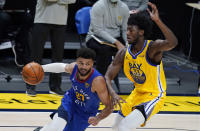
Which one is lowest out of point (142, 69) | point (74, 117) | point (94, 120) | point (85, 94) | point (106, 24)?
point (74, 117)

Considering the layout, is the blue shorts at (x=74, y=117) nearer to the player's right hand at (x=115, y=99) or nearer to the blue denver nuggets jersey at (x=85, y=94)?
the blue denver nuggets jersey at (x=85, y=94)

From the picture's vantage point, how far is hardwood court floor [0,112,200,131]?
5.87 metres

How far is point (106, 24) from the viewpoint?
731cm

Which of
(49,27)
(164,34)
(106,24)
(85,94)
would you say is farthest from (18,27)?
(164,34)

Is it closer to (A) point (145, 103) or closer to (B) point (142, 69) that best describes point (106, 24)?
(B) point (142, 69)

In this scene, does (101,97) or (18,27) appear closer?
(101,97)

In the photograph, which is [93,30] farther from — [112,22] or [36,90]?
[36,90]

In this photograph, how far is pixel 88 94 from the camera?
4.69 meters

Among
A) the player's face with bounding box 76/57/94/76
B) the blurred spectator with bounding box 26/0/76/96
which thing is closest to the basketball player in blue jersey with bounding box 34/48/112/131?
the player's face with bounding box 76/57/94/76

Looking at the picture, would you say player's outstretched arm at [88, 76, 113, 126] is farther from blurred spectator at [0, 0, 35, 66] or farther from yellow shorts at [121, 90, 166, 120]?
blurred spectator at [0, 0, 35, 66]

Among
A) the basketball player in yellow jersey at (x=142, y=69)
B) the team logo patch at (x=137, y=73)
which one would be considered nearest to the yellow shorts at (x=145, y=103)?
the basketball player in yellow jersey at (x=142, y=69)

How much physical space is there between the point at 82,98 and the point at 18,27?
4160 millimetres


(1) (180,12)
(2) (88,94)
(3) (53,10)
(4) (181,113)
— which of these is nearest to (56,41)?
(3) (53,10)

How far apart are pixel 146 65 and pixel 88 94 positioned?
0.64m
